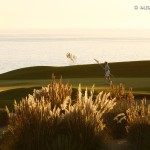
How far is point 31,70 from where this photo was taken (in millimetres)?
50844

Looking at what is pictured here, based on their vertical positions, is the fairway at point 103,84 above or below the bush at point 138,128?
above

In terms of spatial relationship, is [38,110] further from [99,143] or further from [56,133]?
[99,143]

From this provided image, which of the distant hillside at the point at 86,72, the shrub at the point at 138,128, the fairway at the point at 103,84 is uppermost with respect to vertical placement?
the distant hillside at the point at 86,72

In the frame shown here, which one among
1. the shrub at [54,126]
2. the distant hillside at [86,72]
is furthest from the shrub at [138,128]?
the distant hillside at [86,72]

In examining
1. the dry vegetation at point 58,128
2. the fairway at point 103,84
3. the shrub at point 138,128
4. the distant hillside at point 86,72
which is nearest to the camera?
the dry vegetation at point 58,128

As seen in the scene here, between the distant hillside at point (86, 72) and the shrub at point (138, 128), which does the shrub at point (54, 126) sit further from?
the distant hillside at point (86, 72)

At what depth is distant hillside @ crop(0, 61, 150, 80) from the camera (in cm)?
4484

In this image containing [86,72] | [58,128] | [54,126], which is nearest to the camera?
[54,126]

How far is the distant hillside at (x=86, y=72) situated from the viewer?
44.8 metres

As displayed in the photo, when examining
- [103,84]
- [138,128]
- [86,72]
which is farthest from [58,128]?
[86,72]

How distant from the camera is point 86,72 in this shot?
4616 centimetres

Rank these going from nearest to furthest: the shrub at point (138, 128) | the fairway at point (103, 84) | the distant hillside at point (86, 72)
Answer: the shrub at point (138, 128) < the fairway at point (103, 84) < the distant hillside at point (86, 72)

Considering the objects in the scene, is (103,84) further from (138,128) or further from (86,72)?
(138,128)

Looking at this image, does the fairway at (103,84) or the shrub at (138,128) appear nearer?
the shrub at (138,128)
